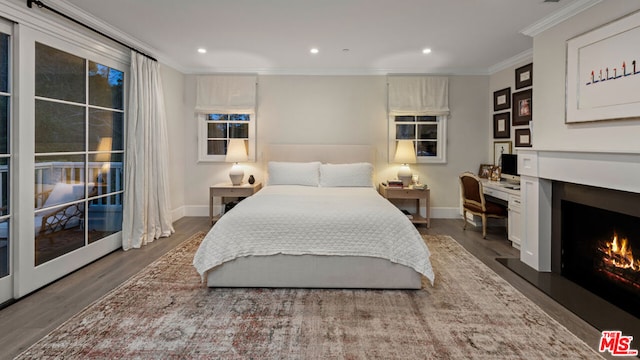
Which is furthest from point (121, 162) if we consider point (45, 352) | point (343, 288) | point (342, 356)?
point (342, 356)

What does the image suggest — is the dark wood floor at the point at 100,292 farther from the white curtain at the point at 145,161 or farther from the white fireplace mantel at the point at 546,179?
the white fireplace mantel at the point at 546,179

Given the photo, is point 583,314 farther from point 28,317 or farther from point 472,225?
point 28,317

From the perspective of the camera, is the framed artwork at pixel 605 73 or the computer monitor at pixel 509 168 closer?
the framed artwork at pixel 605 73

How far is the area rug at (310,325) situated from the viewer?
6.58 feet

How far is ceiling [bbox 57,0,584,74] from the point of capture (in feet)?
10.4

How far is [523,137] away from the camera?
4703mm

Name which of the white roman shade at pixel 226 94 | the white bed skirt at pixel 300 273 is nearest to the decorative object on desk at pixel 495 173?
the white bed skirt at pixel 300 273

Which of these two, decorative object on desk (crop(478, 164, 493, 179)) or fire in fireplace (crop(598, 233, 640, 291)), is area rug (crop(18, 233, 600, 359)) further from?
decorative object on desk (crop(478, 164, 493, 179))

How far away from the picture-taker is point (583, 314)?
2.45 metres

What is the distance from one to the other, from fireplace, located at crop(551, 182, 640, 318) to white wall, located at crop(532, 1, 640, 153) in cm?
38

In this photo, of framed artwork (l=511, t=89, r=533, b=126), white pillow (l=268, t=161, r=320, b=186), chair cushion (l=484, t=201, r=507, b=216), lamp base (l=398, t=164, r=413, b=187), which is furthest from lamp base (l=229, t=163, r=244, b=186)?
framed artwork (l=511, t=89, r=533, b=126)

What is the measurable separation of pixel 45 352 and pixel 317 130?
441 cm

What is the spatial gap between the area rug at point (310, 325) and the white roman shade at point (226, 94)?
3.23 m

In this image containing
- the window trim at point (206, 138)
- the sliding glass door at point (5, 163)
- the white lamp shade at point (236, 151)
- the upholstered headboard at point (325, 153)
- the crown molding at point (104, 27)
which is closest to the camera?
the sliding glass door at point (5, 163)
